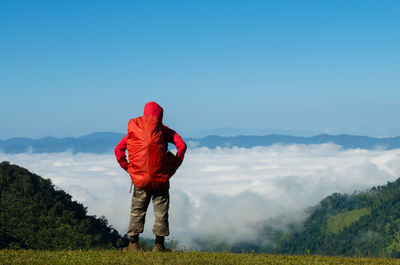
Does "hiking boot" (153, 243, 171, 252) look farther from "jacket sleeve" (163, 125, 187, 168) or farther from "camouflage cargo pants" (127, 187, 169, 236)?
"jacket sleeve" (163, 125, 187, 168)

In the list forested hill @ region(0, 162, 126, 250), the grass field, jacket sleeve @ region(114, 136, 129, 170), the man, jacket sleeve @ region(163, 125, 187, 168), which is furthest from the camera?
forested hill @ region(0, 162, 126, 250)

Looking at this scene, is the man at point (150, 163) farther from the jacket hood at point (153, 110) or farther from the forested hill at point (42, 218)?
the forested hill at point (42, 218)

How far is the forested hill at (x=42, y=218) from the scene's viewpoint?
7350 centimetres

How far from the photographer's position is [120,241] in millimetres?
81375

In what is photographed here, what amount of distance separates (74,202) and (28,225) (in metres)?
17.6

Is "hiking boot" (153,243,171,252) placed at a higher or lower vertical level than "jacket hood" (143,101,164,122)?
lower

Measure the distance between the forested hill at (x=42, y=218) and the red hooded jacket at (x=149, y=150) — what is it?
60120 mm

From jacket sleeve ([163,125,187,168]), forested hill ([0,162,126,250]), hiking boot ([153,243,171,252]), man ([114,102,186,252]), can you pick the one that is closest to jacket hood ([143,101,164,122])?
man ([114,102,186,252])

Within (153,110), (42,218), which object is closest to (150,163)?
(153,110)

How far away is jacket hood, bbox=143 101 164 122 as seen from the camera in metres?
10.9

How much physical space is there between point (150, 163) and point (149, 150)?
11.7 inches

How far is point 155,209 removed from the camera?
1127cm

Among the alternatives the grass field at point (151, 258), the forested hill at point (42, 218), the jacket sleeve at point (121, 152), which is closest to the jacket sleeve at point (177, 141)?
the jacket sleeve at point (121, 152)

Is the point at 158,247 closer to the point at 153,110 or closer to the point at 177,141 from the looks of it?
the point at 177,141
